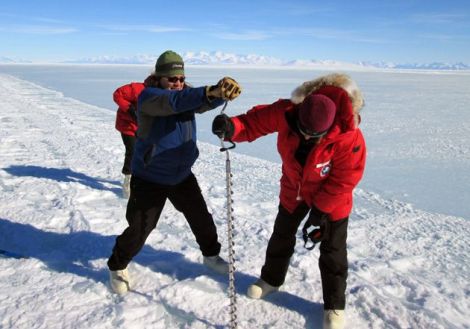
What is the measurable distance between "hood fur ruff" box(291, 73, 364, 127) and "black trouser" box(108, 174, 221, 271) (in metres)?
1.12

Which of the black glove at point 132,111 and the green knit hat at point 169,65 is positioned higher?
the green knit hat at point 169,65

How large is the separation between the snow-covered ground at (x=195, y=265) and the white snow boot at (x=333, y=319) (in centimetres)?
10

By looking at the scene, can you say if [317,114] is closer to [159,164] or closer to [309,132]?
[309,132]

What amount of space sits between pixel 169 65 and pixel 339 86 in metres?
1.11

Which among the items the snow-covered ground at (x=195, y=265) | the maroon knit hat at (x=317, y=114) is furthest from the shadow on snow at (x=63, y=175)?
the maroon knit hat at (x=317, y=114)

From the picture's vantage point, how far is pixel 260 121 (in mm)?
2635

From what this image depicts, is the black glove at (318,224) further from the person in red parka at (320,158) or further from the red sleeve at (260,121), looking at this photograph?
the red sleeve at (260,121)

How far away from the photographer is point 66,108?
14.4 meters

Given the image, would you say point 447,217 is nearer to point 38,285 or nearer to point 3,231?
point 38,285

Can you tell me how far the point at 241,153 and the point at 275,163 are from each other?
3.61 feet

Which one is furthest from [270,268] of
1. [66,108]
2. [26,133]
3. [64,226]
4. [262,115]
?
[66,108]

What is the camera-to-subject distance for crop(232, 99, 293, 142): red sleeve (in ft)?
8.34

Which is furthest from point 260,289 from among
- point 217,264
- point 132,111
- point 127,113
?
point 127,113

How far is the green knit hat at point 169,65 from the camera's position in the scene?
2.66 m
